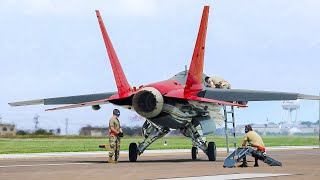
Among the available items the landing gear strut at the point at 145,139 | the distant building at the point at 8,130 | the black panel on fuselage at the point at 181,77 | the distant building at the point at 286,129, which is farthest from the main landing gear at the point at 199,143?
the distant building at the point at 8,130

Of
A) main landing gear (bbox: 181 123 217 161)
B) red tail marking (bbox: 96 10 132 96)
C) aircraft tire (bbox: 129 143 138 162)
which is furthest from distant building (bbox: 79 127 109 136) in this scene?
red tail marking (bbox: 96 10 132 96)

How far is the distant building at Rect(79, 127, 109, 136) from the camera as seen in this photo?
66.2 meters

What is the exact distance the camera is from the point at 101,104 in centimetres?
3122

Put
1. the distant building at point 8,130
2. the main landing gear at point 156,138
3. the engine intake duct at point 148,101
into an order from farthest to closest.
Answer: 1. the distant building at point 8,130
2. the main landing gear at point 156,138
3. the engine intake duct at point 148,101

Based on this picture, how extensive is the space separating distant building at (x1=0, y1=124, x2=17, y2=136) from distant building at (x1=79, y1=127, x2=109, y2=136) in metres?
7.49

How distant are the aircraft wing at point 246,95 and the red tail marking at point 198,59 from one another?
81 centimetres

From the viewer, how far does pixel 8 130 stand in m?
74.5

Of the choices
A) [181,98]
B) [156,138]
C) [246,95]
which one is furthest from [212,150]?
[181,98]

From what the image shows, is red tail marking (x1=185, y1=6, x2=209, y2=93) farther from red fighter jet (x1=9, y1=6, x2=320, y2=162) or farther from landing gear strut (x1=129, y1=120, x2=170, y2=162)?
landing gear strut (x1=129, y1=120, x2=170, y2=162)

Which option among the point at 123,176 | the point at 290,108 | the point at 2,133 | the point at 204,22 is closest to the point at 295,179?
the point at 123,176

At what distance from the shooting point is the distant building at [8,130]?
7181cm

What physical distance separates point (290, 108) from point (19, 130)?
107529 millimetres

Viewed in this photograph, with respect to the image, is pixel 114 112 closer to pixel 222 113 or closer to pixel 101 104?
pixel 101 104

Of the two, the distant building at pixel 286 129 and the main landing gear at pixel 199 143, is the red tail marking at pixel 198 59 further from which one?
the distant building at pixel 286 129
